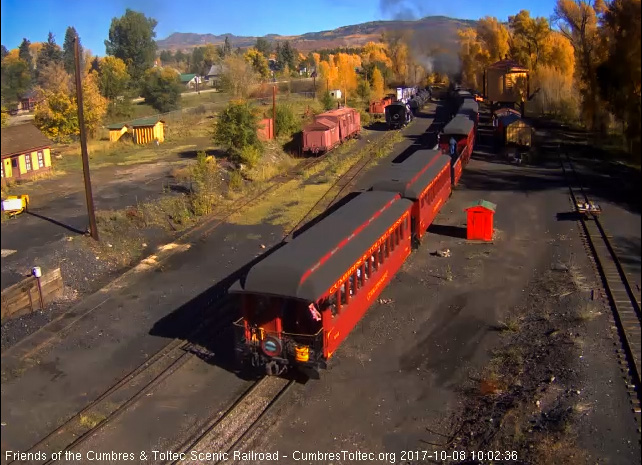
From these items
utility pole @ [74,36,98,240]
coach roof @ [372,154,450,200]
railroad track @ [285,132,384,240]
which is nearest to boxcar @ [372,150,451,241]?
coach roof @ [372,154,450,200]

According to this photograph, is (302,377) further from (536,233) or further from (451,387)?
(536,233)

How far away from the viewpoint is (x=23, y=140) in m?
31.5

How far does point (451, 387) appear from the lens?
39.0 ft

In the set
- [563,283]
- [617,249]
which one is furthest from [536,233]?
[563,283]

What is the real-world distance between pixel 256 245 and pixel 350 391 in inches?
415

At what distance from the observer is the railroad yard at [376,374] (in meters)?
10.1

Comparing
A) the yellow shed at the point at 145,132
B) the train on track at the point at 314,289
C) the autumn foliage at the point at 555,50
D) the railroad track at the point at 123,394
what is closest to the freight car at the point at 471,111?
the autumn foliage at the point at 555,50

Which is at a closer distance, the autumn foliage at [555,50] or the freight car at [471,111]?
the autumn foliage at [555,50]

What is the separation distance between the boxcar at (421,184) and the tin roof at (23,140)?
20.6 metres

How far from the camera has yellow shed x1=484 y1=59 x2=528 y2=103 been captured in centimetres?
5272

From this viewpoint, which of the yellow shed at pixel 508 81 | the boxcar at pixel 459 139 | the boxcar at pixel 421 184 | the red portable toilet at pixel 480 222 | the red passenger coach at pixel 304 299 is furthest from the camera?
the yellow shed at pixel 508 81

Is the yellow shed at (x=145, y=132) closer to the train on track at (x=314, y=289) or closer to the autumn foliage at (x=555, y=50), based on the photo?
the autumn foliage at (x=555, y=50)

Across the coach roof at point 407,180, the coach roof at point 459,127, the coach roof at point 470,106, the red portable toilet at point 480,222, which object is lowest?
the red portable toilet at point 480,222

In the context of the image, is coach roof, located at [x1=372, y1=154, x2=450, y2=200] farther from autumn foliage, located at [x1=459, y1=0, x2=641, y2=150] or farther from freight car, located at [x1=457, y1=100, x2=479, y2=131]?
freight car, located at [x1=457, y1=100, x2=479, y2=131]
